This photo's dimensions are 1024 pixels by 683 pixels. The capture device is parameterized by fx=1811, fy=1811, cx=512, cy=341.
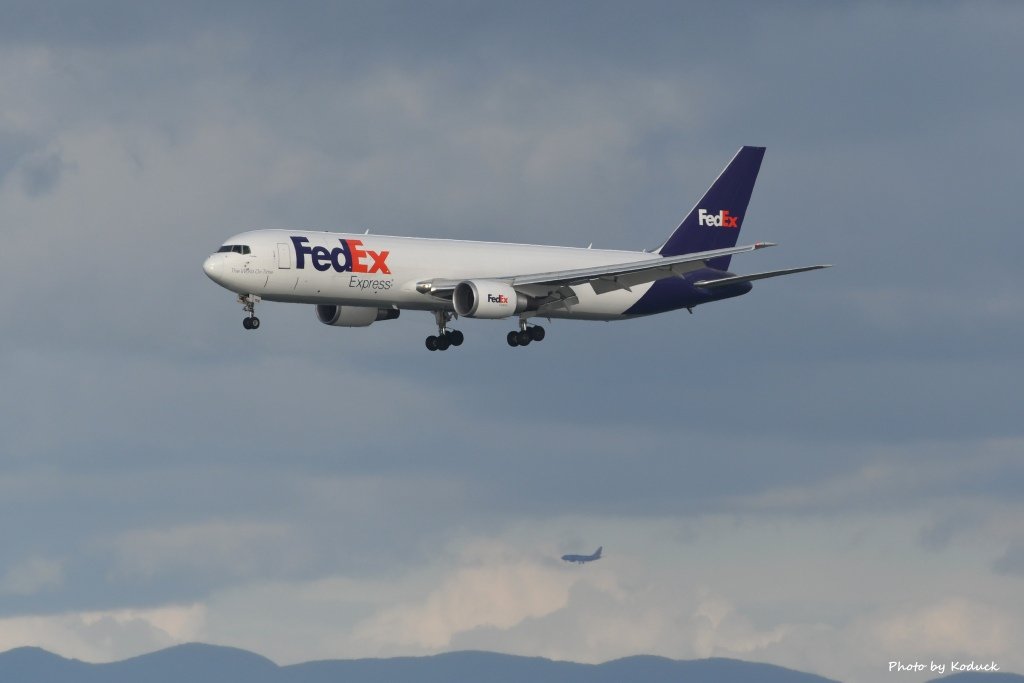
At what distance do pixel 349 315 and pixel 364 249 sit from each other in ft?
26.7

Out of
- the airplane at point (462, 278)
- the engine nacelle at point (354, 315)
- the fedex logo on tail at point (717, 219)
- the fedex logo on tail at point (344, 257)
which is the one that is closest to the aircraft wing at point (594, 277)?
the airplane at point (462, 278)

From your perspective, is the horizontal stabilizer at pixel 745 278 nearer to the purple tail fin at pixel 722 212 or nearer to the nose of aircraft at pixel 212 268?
the purple tail fin at pixel 722 212

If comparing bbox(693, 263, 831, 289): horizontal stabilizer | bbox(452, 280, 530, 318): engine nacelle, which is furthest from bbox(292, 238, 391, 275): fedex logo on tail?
bbox(693, 263, 831, 289): horizontal stabilizer

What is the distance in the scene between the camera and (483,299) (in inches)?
3494

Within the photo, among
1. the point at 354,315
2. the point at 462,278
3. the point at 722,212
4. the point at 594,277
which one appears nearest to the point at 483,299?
the point at 462,278

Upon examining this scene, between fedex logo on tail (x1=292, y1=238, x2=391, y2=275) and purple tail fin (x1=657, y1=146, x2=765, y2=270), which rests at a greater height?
purple tail fin (x1=657, y1=146, x2=765, y2=270)

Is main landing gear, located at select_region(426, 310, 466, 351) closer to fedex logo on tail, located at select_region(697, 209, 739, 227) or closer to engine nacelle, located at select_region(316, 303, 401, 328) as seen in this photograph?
engine nacelle, located at select_region(316, 303, 401, 328)

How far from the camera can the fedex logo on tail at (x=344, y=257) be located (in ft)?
285

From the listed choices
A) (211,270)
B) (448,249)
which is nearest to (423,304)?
(448,249)

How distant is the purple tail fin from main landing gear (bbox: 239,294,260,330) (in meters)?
26.5

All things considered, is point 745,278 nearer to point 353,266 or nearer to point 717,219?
point 717,219

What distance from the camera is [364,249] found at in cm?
8825

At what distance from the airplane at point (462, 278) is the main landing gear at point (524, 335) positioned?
53 mm

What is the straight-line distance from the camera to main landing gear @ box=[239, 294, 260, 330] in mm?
86812
